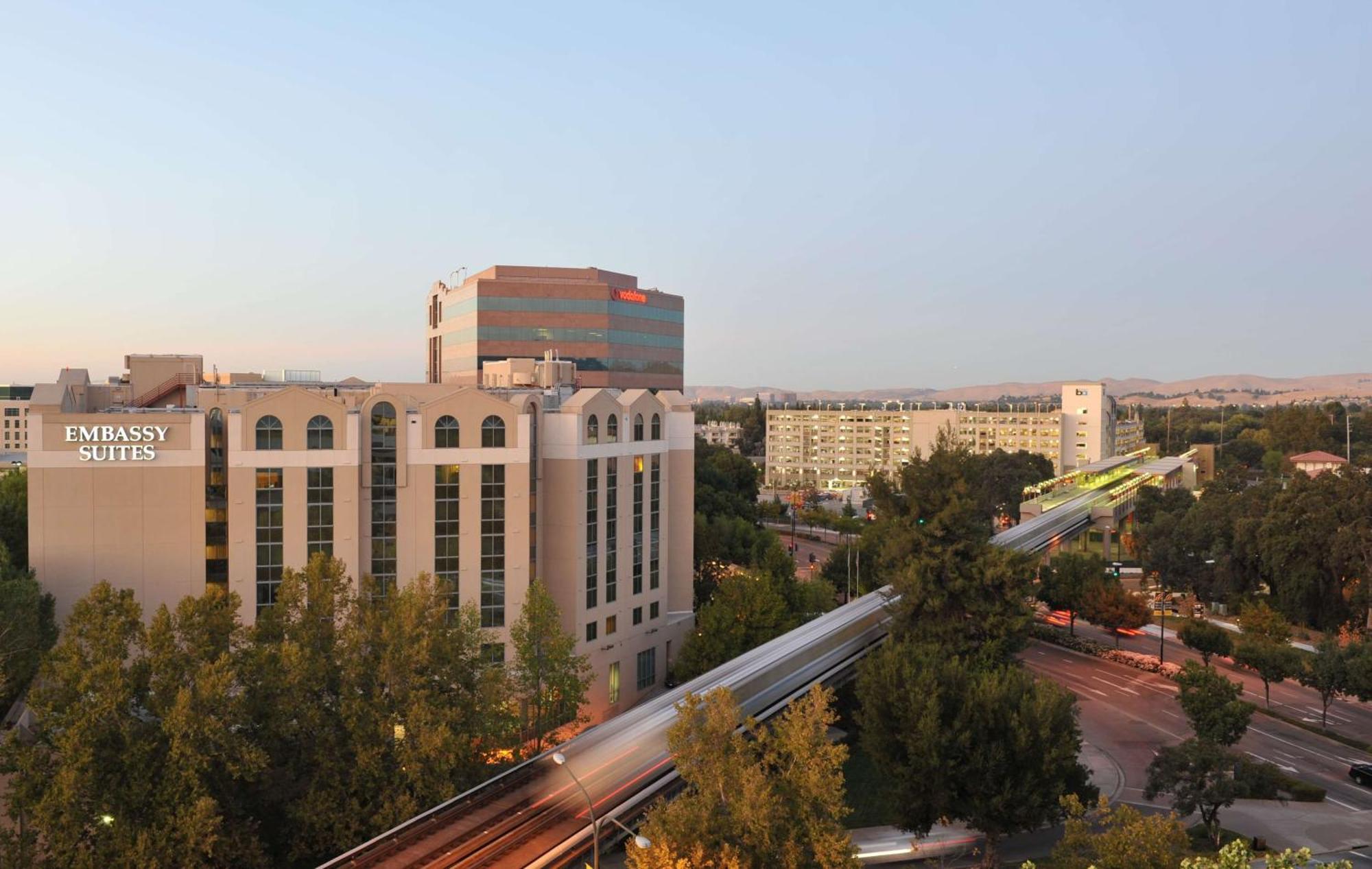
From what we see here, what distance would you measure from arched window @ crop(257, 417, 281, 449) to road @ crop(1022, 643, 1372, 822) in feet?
131

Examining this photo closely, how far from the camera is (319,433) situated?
Result: 47.8 metres

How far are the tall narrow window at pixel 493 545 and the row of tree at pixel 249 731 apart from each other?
1227 cm

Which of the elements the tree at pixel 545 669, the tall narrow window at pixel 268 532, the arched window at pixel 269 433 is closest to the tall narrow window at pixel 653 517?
the tree at pixel 545 669

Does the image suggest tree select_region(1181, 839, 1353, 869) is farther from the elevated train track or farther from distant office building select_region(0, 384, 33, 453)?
distant office building select_region(0, 384, 33, 453)

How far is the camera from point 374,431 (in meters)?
49.3

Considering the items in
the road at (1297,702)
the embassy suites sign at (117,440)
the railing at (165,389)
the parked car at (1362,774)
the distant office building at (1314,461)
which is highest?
the railing at (165,389)

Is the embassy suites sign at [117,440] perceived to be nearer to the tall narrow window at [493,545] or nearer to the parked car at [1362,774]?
the tall narrow window at [493,545]

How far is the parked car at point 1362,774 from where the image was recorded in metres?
45.2

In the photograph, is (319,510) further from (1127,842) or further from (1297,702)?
(1297,702)

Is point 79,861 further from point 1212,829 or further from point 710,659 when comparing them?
point 1212,829

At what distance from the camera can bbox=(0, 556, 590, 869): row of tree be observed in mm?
29359

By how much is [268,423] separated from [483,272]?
68565mm

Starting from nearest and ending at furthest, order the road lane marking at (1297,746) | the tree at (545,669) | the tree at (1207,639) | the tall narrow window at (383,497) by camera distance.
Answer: the tree at (545,669) → the tall narrow window at (383,497) → the road lane marking at (1297,746) → the tree at (1207,639)

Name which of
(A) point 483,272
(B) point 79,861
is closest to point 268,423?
(B) point 79,861
